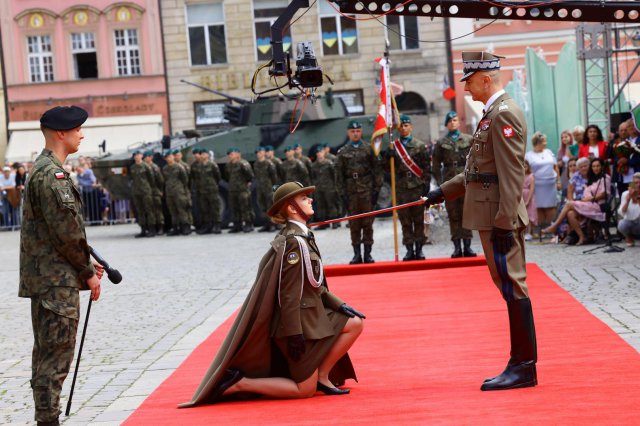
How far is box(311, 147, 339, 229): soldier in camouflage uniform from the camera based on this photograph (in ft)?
85.0

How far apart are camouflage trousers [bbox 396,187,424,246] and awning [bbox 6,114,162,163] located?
25.5 m

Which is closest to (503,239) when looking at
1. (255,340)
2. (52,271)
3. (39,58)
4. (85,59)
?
(255,340)

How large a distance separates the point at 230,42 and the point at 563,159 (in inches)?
904

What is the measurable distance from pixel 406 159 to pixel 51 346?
31.2 feet

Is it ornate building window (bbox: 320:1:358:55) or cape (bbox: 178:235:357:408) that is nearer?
cape (bbox: 178:235:357:408)

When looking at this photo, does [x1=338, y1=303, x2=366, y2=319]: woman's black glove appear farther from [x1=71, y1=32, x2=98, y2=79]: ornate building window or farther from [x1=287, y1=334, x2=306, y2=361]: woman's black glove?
[x1=71, y1=32, x2=98, y2=79]: ornate building window

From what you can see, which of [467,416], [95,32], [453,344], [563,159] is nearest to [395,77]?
[95,32]

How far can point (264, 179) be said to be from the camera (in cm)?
2603

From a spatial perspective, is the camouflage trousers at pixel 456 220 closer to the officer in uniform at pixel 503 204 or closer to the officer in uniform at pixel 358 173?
the officer in uniform at pixel 358 173

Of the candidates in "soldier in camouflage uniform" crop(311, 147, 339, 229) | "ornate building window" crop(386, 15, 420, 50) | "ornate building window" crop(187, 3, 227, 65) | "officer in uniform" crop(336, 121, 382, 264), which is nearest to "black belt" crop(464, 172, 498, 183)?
"officer in uniform" crop(336, 121, 382, 264)

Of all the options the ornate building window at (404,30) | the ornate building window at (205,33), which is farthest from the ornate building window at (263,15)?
the ornate building window at (404,30)

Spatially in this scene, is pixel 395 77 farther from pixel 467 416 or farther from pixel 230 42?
pixel 467 416

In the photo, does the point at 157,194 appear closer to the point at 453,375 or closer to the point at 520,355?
the point at 453,375

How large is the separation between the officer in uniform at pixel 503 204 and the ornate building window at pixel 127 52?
36.3 m
